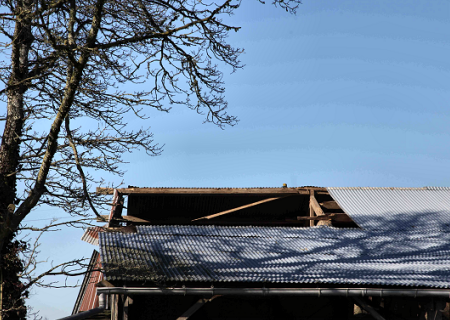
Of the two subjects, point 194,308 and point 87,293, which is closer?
point 194,308

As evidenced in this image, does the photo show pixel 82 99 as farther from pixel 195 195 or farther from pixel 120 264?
pixel 195 195

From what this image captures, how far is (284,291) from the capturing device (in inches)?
324

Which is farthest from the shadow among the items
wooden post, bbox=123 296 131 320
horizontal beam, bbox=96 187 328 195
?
horizontal beam, bbox=96 187 328 195

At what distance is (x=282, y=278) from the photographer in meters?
8.53

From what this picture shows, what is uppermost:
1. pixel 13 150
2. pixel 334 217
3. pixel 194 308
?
pixel 13 150

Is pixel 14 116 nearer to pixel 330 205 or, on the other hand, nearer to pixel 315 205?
pixel 315 205

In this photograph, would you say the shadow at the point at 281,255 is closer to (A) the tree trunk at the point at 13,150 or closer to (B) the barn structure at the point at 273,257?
(B) the barn structure at the point at 273,257

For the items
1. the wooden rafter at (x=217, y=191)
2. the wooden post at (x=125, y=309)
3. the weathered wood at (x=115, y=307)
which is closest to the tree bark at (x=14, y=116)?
the weathered wood at (x=115, y=307)

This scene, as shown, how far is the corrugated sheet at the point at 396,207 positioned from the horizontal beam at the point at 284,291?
159 inches

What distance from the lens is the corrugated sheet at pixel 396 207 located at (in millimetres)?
12898

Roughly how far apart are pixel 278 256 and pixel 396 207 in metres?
5.70

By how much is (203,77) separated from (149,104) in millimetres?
1342

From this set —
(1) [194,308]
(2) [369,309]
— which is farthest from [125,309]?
(2) [369,309]

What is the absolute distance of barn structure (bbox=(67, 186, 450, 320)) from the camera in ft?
27.5
